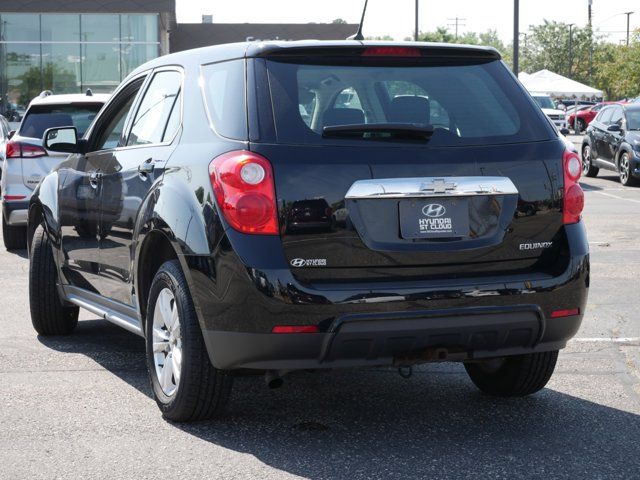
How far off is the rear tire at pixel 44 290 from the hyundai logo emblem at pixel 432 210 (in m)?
3.40

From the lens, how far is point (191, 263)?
527 cm

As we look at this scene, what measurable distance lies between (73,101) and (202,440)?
793 cm

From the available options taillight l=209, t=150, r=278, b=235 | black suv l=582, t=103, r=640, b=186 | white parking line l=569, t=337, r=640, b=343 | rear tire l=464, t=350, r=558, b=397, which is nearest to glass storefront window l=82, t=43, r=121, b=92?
black suv l=582, t=103, r=640, b=186

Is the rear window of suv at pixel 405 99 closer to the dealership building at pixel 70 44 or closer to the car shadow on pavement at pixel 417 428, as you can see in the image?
the car shadow on pavement at pixel 417 428

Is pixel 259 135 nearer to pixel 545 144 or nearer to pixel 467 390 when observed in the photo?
pixel 545 144

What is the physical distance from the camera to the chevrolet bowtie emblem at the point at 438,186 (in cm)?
510

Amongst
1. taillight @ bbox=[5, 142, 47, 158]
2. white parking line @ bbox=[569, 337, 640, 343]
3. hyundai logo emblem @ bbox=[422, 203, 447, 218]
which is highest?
hyundai logo emblem @ bbox=[422, 203, 447, 218]

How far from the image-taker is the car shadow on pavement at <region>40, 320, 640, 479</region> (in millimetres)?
4957

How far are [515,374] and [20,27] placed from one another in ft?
144

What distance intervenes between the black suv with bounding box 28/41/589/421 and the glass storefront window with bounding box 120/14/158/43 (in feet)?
139

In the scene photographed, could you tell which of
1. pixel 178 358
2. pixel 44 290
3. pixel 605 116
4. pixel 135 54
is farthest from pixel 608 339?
pixel 135 54

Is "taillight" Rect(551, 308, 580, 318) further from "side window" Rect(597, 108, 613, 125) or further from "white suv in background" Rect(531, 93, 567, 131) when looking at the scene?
"white suv in background" Rect(531, 93, 567, 131)

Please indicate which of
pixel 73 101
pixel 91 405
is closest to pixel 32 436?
pixel 91 405

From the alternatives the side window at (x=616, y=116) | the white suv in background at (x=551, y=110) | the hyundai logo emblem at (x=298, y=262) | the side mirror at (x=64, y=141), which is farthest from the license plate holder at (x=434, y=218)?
the white suv in background at (x=551, y=110)
